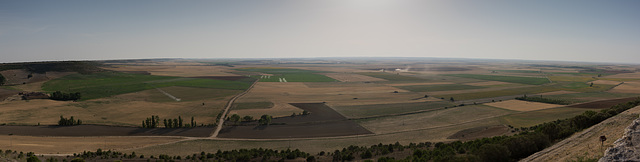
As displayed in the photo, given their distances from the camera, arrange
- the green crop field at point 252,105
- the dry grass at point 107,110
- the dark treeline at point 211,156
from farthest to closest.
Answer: the green crop field at point 252,105, the dry grass at point 107,110, the dark treeline at point 211,156

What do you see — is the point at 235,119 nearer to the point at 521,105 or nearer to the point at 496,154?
the point at 496,154

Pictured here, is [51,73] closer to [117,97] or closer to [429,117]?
[117,97]

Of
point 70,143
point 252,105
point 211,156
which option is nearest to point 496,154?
point 211,156

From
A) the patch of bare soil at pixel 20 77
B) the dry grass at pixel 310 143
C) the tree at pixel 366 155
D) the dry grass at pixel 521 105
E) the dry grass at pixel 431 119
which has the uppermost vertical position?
the patch of bare soil at pixel 20 77

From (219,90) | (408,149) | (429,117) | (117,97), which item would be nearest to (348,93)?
(429,117)

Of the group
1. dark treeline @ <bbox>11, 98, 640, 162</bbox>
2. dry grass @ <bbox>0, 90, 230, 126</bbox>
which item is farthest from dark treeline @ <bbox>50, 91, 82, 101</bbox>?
dark treeline @ <bbox>11, 98, 640, 162</bbox>

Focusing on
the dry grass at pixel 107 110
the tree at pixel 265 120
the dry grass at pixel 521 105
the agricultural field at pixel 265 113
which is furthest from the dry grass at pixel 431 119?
the dry grass at pixel 107 110

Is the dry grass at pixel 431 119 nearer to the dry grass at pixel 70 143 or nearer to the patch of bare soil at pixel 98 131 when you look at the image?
the patch of bare soil at pixel 98 131
